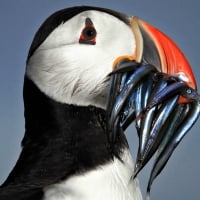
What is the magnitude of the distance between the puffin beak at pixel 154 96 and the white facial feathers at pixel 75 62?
77 millimetres

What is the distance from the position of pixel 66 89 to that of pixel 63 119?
0.64 feet

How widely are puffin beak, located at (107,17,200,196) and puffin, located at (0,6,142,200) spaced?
0.26 feet

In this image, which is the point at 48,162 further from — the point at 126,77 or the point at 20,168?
the point at 126,77

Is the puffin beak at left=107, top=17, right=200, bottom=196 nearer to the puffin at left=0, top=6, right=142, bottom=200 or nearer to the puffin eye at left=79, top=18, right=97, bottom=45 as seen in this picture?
the puffin at left=0, top=6, right=142, bottom=200

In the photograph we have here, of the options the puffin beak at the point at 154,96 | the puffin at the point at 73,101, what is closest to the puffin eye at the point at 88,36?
the puffin at the point at 73,101

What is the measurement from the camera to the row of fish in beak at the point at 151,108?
6.77 metres

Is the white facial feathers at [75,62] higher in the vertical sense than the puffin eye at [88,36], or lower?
lower

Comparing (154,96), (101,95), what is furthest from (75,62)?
(154,96)

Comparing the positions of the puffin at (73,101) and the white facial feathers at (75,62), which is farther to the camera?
the white facial feathers at (75,62)

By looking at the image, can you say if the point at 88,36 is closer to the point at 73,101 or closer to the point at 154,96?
the point at 73,101

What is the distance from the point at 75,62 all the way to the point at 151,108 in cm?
57

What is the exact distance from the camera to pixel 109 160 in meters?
6.67

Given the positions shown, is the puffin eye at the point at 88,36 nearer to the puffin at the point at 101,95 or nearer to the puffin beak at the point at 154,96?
the puffin at the point at 101,95

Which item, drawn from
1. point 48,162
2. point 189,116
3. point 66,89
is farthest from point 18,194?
point 189,116
